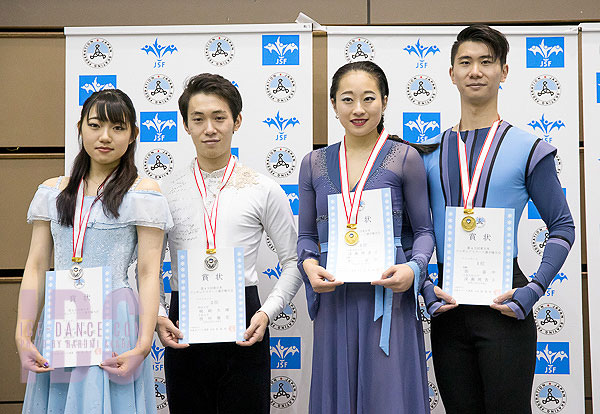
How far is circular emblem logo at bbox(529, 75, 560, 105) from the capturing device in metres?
3.09

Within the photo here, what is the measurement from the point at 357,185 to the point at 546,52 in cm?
149

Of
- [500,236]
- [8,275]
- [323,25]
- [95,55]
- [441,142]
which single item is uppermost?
[323,25]

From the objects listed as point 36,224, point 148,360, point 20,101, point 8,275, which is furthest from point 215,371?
point 20,101

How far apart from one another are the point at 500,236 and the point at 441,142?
432 mm

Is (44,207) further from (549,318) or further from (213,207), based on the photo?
(549,318)

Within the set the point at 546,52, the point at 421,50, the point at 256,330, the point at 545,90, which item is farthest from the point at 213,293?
the point at 546,52

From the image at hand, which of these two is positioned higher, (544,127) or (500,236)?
(544,127)

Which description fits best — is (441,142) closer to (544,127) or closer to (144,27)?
(544,127)

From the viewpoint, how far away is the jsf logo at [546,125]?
308cm

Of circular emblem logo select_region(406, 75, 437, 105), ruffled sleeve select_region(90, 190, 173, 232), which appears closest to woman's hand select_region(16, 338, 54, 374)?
ruffled sleeve select_region(90, 190, 173, 232)

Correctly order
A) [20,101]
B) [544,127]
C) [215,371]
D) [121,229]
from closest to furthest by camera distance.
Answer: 1. [121,229]
2. [215,371]
3. [544,127]
4. [20,101]

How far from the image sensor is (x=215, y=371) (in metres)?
2.34

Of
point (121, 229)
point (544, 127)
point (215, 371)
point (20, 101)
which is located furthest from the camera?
point (20, 101)

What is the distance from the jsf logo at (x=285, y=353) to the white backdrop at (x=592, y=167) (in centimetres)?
140
